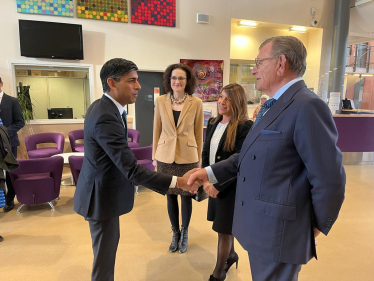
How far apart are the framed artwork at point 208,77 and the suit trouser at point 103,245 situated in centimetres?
512

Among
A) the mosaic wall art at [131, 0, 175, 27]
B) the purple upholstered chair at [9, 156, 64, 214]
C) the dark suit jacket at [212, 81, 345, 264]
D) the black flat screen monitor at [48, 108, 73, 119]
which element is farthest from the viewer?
the mosaic wall art at [131, 0, 175, 27]

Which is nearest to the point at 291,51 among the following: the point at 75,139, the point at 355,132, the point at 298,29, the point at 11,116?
the point at 11,116

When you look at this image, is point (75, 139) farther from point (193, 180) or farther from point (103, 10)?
point (193, 180)

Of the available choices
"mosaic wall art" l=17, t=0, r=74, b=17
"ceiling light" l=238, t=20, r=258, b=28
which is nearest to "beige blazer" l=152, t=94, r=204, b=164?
"mosaic wall art" l=17, t=0, r=74, b=17

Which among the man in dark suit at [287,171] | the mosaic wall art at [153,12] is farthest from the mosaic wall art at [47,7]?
the man in dark suit at [287,171]

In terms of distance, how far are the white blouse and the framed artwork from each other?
4.46 meters

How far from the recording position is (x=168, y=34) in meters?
6.07

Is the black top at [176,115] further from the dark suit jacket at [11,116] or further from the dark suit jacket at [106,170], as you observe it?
the dark suit jacket at [11,116]

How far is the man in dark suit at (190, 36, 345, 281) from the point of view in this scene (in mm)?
1022

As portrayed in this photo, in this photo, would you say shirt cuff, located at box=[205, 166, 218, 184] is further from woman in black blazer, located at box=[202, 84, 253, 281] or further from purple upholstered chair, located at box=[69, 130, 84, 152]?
purple upholstered chair, located at box=[69, 130, 84, 152]

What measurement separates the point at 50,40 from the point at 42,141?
6.78 ft

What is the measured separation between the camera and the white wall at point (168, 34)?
5102mm

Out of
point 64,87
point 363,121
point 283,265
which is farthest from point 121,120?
point 363,121

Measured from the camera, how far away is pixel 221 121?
211 cm
